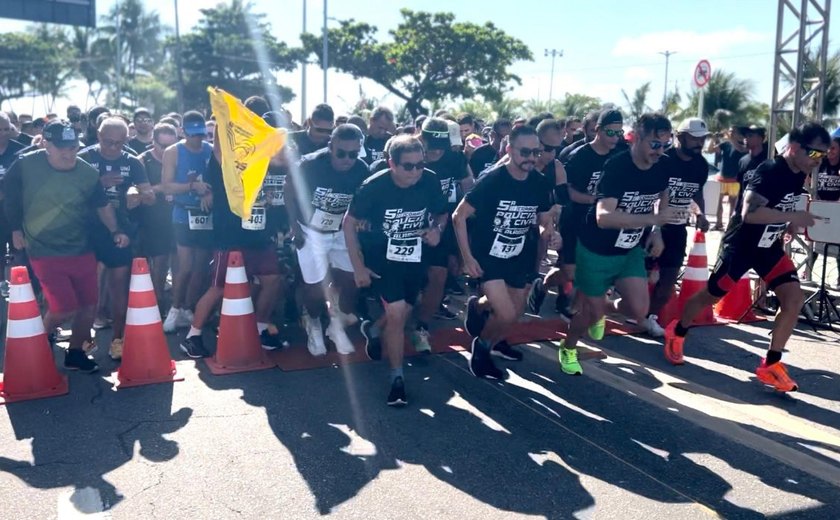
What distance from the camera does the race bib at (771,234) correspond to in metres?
5.87

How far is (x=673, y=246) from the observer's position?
24.1 feet

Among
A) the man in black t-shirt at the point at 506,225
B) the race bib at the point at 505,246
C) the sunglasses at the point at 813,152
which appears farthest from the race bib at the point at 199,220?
the sunglasses at the point at 813,152

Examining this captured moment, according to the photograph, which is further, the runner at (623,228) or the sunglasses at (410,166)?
the runner at (623,228)

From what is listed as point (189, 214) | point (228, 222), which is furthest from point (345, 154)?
point (189, 214)

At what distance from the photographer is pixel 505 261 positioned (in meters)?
5.84

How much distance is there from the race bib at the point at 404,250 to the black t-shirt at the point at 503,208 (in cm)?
44

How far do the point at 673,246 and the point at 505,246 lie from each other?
7.58ft

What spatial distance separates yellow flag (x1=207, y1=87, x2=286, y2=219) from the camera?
6219 mm

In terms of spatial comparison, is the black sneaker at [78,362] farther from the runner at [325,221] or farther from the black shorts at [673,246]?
the black shorts at [673,246]

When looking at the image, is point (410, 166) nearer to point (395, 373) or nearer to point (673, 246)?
point (395, 373)

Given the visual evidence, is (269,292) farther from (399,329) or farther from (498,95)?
(498,95)

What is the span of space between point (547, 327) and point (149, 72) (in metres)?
73.7

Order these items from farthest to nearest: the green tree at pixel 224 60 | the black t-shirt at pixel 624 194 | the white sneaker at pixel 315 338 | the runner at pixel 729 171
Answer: the green tree at pixel 224 60
the runner at pixel 729 171
the white sneaker at pixel 315 338
the black t-shirt at pixel 624 194

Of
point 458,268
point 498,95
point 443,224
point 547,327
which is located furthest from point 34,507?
point 498,95
